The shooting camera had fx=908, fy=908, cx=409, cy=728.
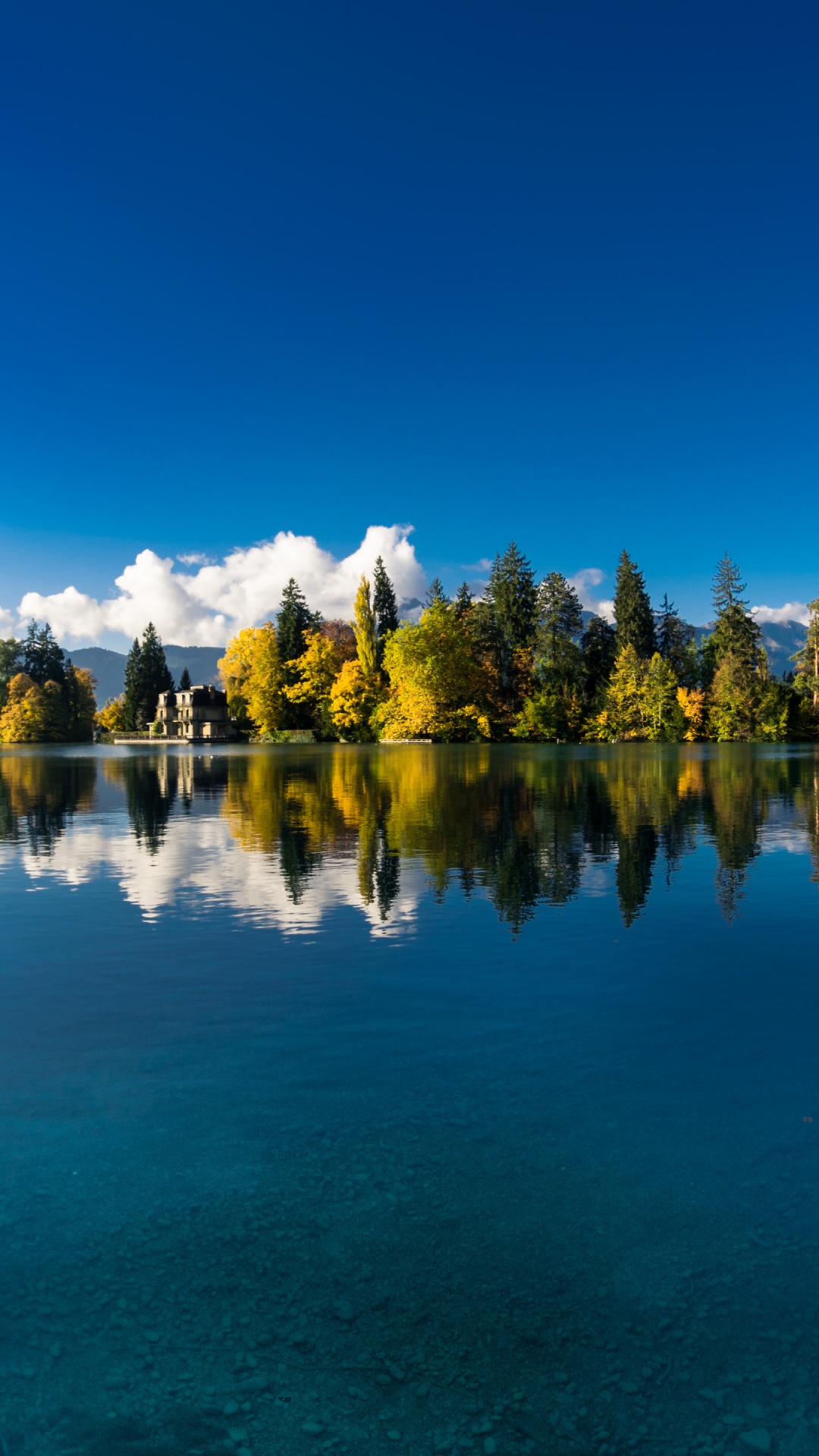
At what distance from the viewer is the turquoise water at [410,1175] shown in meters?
3.54

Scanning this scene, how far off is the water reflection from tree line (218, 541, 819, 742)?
47165 mm

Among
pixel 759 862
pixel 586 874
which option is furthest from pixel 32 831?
pixel 759 862

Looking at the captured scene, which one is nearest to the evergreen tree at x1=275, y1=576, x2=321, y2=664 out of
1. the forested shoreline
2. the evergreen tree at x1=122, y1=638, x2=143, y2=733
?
the forested shoreline

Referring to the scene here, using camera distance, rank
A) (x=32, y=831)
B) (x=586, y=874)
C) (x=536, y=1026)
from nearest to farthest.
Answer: (x=536, y=1026)
(x=586, y=874)
(x=32, y=831)

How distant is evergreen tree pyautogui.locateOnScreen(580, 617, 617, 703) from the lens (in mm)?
97188

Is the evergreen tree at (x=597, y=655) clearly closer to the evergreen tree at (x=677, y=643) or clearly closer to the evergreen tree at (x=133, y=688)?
the evergreen tree at (x=677, y=643)

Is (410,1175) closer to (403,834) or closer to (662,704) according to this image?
(403,834)

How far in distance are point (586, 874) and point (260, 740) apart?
92.9 m

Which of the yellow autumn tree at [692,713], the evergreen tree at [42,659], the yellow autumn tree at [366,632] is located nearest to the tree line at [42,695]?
the evergreen tree at [42,659]

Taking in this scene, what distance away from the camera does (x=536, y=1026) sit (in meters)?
7.54

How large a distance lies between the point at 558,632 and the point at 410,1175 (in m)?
93.1

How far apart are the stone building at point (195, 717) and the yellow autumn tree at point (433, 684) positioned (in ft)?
130

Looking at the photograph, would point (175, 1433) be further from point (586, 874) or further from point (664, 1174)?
point (586, 874)

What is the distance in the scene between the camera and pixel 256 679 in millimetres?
102688
